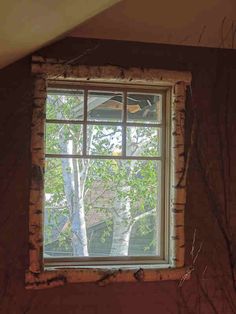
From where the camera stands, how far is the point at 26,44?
8.68ft

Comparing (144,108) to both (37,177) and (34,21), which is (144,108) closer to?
(37,177)

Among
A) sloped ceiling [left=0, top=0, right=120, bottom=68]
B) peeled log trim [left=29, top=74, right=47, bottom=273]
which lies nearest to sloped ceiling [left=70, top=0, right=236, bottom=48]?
sloped ceiling [left=0, top=0, right=120, bottom=68]

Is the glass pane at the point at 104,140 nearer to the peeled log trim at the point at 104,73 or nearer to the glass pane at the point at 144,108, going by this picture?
the glass pane at the point at 144,108

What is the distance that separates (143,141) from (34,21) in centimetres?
126

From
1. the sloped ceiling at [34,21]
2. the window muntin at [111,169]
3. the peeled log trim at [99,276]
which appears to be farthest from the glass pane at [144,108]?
the peeled log trim at [99,276]

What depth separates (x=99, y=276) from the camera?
2.97 metres

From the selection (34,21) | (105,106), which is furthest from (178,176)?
(34,21)

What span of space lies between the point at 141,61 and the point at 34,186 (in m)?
1.07

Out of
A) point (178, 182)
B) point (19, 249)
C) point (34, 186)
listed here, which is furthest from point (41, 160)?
point (178, 182)

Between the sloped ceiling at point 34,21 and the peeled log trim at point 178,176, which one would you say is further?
the peeled log trim at point 178,176

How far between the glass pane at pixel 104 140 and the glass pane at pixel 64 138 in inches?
2.7

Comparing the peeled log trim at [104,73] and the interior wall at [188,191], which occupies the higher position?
the peeled log trim at [104,73]

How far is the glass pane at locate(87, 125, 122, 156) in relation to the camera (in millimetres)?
3174

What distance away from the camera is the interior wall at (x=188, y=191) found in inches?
115
